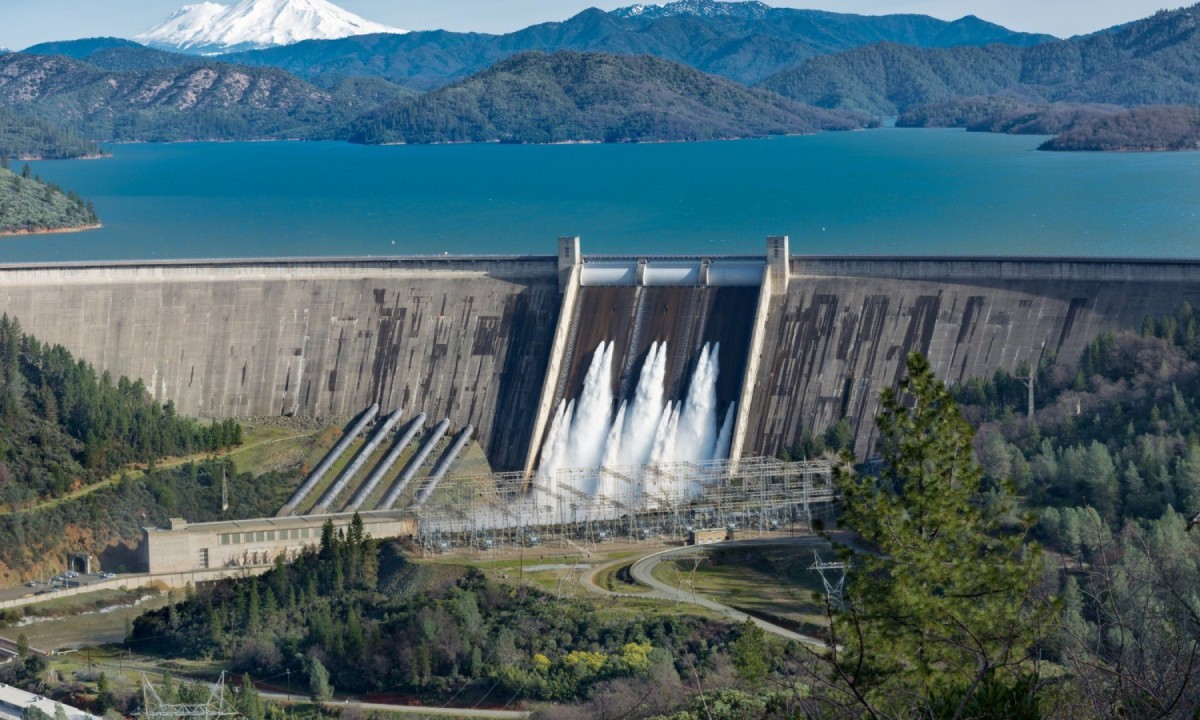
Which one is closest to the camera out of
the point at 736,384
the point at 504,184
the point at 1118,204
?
the point at 736,384

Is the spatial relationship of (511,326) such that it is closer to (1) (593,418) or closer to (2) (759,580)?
(1) (593,418)

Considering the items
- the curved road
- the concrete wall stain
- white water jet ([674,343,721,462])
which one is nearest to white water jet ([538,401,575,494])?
the concrete wall stain

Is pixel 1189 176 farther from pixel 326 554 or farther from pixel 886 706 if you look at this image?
pixel 886 706

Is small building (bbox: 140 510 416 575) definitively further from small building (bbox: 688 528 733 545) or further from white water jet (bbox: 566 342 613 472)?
small building (bbox: 688 528 733 545)

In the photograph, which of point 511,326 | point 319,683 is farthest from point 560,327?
point 319,683

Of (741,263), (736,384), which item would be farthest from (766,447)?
(741,263)
